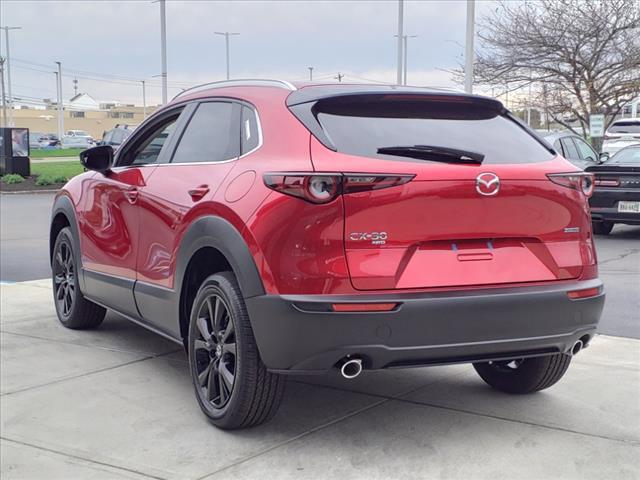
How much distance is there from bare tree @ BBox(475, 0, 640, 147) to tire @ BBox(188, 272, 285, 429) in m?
20.7

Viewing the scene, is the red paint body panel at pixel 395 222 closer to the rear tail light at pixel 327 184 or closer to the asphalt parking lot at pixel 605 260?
the rear tail light at pixel 327 184

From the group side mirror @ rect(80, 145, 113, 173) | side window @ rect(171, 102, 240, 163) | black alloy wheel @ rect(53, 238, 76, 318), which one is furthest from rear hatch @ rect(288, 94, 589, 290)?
black alloy wheel @ rect(53, 238, 76, 318)

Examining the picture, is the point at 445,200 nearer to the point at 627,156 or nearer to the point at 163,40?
the point at 627,156

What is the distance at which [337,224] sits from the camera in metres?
3.68

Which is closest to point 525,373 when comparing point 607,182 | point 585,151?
point 607,182

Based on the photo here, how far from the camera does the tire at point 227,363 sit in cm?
399

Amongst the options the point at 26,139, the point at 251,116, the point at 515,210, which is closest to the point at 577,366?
the point at 515,210

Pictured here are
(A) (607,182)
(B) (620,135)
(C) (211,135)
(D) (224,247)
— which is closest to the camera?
(D) (224,247)

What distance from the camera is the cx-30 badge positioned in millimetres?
3910

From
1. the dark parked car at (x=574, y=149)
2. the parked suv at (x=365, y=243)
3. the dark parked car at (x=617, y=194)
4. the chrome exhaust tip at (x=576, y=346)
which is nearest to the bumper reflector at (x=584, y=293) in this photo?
the parked suv at (x=365, y=243)

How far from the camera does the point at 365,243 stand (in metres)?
3.70

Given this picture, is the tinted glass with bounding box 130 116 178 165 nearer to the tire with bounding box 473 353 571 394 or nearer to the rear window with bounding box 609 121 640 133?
the tire with bounding box 473 353 571 394

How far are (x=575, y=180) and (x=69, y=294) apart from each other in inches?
162

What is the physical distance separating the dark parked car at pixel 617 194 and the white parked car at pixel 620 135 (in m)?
14.2
